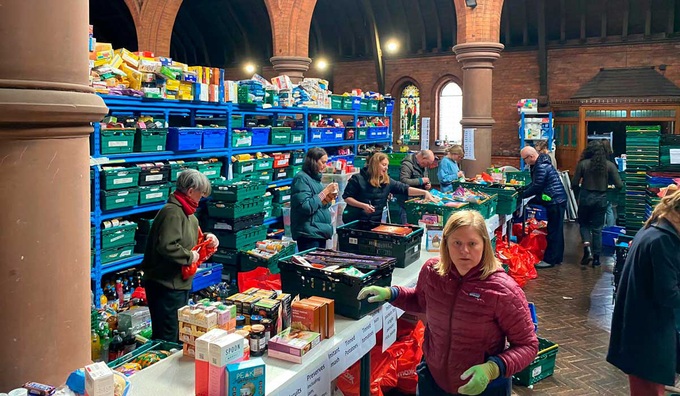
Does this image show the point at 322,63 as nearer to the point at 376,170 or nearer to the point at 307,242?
the point at 376,170

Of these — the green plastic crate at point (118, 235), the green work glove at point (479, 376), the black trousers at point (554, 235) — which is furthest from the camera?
the black trousers at point (554, 235)

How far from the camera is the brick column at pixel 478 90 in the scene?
11047 millimetres

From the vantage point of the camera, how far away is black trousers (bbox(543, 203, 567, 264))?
9156 millimetres

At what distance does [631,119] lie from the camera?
1527 cm

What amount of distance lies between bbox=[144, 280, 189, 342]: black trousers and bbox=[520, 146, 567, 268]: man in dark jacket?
6.43 metres

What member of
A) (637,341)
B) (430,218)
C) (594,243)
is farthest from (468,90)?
(637,341)

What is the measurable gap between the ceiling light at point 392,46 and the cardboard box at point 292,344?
56.8 feet

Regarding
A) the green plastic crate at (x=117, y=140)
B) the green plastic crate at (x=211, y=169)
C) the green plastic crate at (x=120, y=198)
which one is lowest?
the green plastic crate at (x=120, y=198)

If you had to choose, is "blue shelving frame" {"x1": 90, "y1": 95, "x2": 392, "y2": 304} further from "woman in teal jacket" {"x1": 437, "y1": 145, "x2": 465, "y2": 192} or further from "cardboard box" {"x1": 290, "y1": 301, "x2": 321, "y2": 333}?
"cardboard box" {"x1": 290, "y1": 301, "x2": 321, "y2": 333}

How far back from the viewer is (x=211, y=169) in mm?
7816

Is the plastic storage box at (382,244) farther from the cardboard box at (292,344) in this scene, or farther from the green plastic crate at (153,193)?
the green plastic crate at (153,193)

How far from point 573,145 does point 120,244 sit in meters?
13.4

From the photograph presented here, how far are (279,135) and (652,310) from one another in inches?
261

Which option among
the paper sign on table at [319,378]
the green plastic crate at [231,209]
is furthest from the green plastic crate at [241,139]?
the paper sign on table at [319,378]
